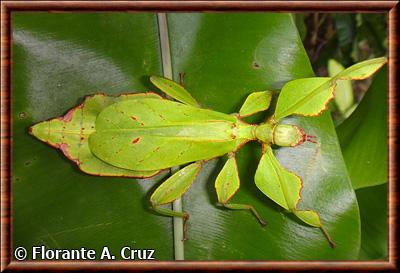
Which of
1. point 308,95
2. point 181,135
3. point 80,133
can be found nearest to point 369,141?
point 308,95

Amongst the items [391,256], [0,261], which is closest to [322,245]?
[391,256]

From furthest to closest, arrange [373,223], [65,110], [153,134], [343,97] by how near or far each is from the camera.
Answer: [343,97] → [373,223] → [65,110] → [153,134]

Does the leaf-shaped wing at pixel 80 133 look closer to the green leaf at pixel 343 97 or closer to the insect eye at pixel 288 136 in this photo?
the insect eye at pixel 288 136

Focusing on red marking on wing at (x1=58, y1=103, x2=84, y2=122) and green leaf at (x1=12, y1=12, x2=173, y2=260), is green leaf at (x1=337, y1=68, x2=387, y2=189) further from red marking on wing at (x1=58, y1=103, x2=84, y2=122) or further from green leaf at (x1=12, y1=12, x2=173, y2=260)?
red marking on wing at (x1=58, y1=103, x2=84, y2=122)

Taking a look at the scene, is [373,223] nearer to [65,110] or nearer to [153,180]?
[153,180]

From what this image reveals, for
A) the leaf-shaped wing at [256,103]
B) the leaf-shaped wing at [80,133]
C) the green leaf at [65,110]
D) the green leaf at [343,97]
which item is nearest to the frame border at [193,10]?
the green leaf at [65,110]

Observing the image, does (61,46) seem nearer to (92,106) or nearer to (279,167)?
(92,106)
